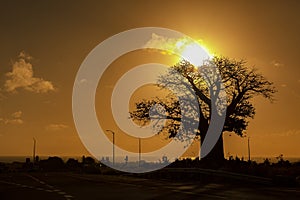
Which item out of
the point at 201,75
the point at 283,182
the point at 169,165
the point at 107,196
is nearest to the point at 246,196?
the point at 107,196

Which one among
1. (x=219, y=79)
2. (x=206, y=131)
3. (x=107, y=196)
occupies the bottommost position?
(x=107, y=196)

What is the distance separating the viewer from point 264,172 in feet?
106

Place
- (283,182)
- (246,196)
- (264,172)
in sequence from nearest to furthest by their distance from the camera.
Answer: (246,196), (283,182), (264,172)

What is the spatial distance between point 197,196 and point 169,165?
2539cm

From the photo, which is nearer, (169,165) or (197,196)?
(197,196)

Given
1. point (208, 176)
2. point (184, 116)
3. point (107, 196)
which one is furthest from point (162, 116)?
point (107, 196)

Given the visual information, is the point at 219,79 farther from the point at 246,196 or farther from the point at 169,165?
the point at 246,196

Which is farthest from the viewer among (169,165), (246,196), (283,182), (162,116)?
(162,116)

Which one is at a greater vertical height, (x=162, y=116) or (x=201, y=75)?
(x=201, y=75)

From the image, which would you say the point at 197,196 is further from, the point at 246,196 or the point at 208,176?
the point at 208,176

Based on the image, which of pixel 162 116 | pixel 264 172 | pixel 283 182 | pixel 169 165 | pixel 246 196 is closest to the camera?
pixel 246 196

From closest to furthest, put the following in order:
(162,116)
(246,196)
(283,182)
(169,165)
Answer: (246,196) < (283,182) < (169,165) < (162,116)

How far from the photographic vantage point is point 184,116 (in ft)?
156

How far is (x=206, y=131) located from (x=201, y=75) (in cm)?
539
